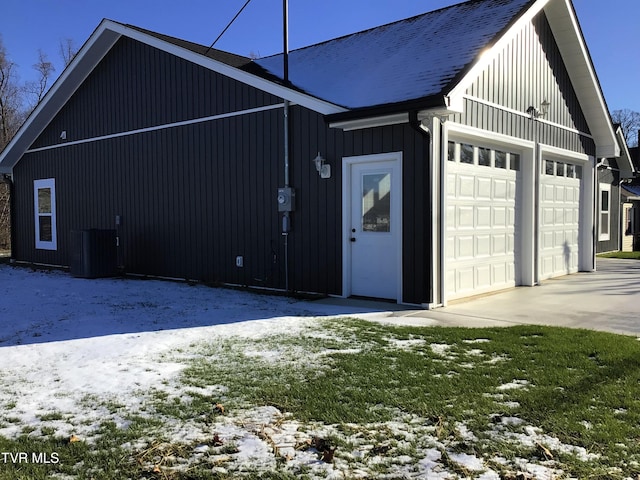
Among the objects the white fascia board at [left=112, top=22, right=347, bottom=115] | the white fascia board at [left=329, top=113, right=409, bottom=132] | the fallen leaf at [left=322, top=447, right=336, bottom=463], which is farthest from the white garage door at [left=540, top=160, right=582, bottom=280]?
the fallen leaf at [left=322, top=447, right=336, bottom=463]

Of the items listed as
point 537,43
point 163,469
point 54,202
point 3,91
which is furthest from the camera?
point 3,91

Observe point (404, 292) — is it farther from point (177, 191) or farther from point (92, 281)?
point (92, 281)

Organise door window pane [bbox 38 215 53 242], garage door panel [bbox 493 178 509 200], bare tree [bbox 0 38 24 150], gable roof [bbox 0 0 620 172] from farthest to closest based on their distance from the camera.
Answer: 1. bare tree [bbox 0 38 24 150]
2. door window pane [bbox 38 215 53 242]
3. garage door panel [bbox 493 178 509 200]
4. gable roof [bbox 0 0 620 172]

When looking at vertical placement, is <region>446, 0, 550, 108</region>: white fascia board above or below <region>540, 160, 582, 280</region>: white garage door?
above

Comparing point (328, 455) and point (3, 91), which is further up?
point (3, 91)

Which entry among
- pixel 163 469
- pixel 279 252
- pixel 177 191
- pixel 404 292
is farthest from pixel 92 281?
pixel 163 469

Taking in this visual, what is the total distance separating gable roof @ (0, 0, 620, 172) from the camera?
293 inches

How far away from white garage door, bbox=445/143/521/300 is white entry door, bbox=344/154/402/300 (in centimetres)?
79

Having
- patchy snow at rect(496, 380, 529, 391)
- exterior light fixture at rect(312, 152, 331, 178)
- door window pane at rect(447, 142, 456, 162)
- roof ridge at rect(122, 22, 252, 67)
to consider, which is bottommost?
patchy snow at rect(496, 380, 529, 391)

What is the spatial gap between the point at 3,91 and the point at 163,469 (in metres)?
30.8

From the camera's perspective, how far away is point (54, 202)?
1370 centimetres

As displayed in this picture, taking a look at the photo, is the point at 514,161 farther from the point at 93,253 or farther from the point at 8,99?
the point at 8,99

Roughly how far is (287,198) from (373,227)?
60.8 inches

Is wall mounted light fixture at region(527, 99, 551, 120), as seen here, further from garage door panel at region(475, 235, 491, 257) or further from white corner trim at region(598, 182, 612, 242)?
white corner trim at region(598, 182, 612, 242)
